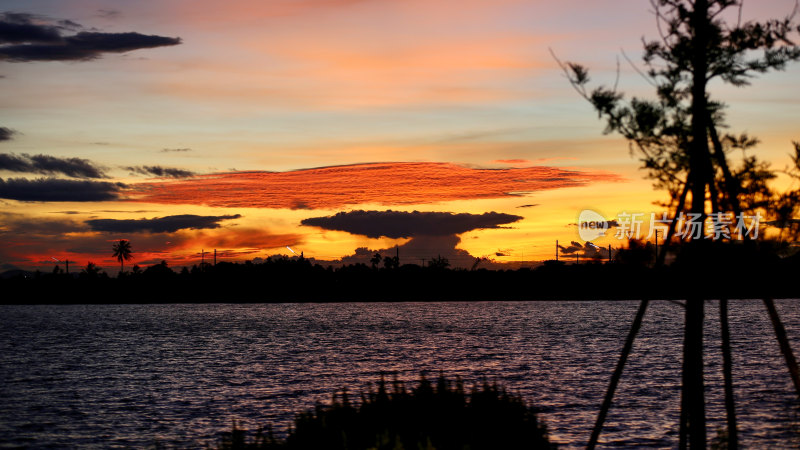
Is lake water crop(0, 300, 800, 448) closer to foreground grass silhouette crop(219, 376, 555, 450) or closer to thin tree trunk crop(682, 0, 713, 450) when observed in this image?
foreground grass silhouette crop(219, 376, 555, 450)

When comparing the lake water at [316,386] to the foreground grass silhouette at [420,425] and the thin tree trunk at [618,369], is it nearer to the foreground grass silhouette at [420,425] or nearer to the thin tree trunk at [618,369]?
the foreground grass silhouette at [420,425]

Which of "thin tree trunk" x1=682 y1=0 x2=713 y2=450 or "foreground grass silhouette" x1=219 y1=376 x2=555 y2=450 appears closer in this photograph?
"thin tree trunk" x1=682 y1=0 x2=713 y2=450

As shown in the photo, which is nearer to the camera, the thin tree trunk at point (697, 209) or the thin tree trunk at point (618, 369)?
the thin tree trunk at point (697, 209)

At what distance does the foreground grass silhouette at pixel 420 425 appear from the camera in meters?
15.7

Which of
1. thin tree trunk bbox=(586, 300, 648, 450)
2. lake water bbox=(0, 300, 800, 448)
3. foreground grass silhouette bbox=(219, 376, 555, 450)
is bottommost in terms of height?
lake water bbox=(0, 300, 800, 448)

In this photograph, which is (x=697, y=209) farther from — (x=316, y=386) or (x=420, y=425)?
(x=316, y=386)

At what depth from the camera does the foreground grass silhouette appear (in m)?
15.7

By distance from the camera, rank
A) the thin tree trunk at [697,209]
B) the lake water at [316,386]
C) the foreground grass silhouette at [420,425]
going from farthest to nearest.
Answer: the lake water at [316,386] < the foreground grass silhouette at [420,425] < the thin tree trunk at [697,209]

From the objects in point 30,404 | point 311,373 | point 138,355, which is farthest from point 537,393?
point 138,355

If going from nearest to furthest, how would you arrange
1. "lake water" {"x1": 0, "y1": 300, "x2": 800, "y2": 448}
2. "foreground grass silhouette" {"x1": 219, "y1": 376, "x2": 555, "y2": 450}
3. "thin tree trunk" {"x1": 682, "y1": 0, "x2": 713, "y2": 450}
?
"thin tree trunk" {"x1": 682, "y1": 0, "x2": 713, "y2": 450} < "foreground grass silhouette" {"x1": 219, "y1": 376, "x2": 555, "y2": 450} < "lake water" {"x1": 0, "y1": 300, "x2": 800, "y2": 448}

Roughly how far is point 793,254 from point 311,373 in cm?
5078

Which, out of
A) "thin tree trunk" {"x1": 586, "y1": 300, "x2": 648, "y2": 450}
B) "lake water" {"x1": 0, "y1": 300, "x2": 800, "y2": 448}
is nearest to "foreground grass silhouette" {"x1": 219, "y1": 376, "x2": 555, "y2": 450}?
"thin tree trunk" {"x1": 586, "y1": 300, "x2": 648, "y2": 450}

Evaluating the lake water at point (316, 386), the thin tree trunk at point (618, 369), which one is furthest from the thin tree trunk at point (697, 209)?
the lake water at point (316, 386)

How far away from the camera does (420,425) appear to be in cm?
1734
